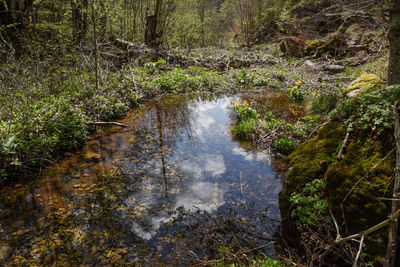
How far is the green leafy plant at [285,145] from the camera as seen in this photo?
525 centimetres

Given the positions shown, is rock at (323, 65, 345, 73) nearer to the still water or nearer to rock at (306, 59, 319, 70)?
rock at (306, 59, 319, 70)

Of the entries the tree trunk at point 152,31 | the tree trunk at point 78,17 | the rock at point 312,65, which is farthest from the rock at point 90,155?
the rock at point 312,65

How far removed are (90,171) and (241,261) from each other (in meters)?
3.33

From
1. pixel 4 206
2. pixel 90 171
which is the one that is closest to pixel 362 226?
pixel 90 171

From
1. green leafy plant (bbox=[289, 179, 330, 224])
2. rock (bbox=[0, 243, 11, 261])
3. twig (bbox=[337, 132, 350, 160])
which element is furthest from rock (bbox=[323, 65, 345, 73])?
rock (bbox=[0, 243, 11, 261])

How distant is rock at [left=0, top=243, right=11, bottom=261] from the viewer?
2777 mm

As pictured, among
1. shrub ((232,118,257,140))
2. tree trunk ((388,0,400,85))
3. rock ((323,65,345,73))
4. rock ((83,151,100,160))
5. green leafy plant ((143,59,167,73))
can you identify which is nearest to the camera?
tree trunk ((388,0,400,85))

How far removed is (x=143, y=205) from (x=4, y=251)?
5.60 feet

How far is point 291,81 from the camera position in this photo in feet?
36.8

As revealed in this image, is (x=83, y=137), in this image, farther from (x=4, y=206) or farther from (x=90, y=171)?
(x=4, y=206)

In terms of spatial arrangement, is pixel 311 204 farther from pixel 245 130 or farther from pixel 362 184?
pixel 245 130

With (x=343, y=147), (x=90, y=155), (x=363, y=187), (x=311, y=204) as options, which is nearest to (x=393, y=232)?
(x=363, y=187)

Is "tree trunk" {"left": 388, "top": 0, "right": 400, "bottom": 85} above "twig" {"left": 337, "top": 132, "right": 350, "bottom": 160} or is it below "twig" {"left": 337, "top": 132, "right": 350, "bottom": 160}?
above

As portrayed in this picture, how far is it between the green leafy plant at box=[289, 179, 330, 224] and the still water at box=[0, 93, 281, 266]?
0.62 meters
